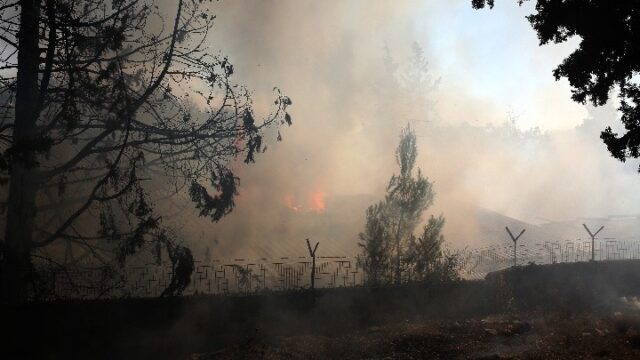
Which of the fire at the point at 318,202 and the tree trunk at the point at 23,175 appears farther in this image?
the fire at the point at 318,202

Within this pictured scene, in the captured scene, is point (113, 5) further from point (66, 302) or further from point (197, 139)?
point (66, 302)

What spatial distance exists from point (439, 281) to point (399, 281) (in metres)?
1.22

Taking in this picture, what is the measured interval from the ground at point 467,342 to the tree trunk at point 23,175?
414cm

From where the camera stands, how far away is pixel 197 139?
976 centimetres

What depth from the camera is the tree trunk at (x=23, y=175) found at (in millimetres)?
8562

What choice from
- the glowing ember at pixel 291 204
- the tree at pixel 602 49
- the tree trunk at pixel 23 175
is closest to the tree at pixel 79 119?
the tree trunk at pixel 23 175

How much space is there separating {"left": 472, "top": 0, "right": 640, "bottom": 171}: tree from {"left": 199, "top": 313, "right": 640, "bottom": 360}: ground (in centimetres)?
493

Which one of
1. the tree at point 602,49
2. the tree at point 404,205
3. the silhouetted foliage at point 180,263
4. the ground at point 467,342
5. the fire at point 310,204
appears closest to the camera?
the tree at point 602,49

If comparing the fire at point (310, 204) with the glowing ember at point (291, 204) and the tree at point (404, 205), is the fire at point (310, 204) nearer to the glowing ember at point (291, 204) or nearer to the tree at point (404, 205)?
the glowing ember at point (291, 204)

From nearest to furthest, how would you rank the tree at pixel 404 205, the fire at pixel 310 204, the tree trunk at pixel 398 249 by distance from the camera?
the tree trunk at pixel 398 249 < the tree at pixel 404 205 < the fire at pixel 310 204

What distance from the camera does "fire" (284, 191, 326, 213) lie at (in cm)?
2570

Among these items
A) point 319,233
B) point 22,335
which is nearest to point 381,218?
point 319,233

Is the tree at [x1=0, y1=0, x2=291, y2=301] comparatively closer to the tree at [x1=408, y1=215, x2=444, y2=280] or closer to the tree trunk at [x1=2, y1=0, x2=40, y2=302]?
the tree trunk at [x1=2, y1=0, x2=40, y2=302]

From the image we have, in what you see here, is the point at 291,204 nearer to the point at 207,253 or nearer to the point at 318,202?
the point at 318,202
